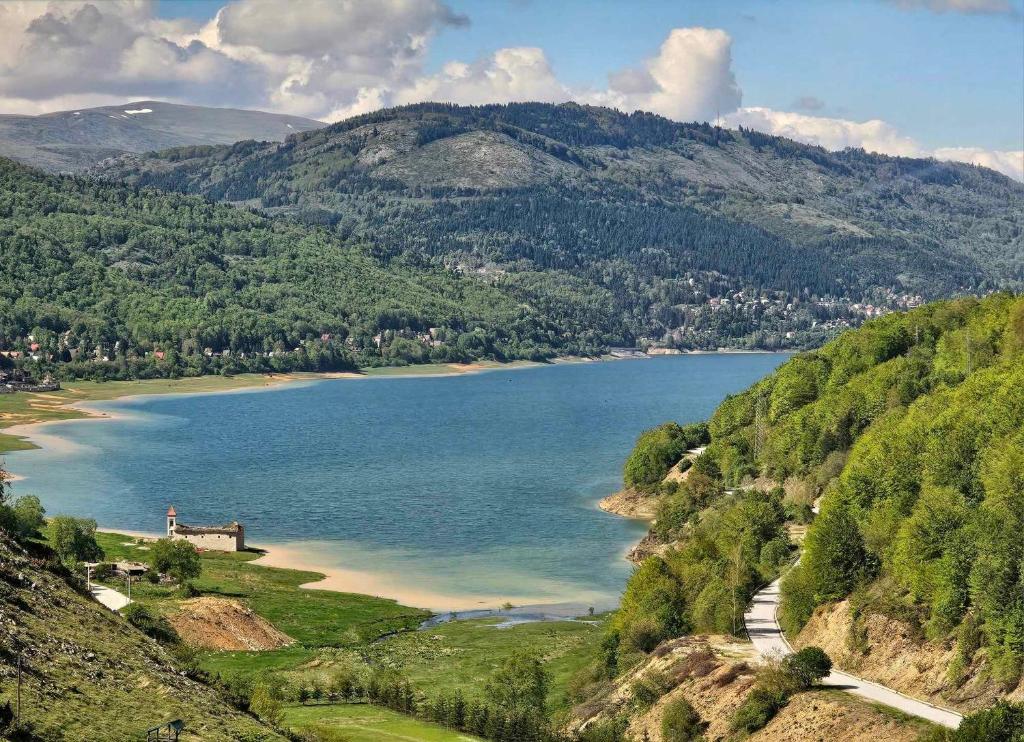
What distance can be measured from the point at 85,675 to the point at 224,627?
3426 centimetres

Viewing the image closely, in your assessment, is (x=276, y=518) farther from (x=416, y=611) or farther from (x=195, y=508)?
(x=416, y=611)

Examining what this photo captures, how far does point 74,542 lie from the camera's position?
275 feet

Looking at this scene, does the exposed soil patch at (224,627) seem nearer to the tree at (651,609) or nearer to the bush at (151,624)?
the bush at (151,624)

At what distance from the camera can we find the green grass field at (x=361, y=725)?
167 feet

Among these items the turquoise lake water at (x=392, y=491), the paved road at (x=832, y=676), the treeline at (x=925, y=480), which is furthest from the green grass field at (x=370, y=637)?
the treeline at (x=925, y=480)

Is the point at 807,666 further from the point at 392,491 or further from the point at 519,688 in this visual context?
the point at 392,491

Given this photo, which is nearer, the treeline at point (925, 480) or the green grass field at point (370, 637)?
the treeline at point (925, 480)

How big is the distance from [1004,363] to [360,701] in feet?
161

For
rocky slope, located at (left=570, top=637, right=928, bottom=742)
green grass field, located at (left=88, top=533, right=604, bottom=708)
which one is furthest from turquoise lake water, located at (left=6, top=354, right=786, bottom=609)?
rocky slope, located at (left=570, top=637, right=928, bottom=742)

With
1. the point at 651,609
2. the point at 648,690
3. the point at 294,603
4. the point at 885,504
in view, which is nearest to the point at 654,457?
the point at 294,603

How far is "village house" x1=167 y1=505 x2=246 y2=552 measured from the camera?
101 m

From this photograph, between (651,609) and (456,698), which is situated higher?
(651,609)

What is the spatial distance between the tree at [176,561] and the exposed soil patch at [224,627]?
7.31 metres

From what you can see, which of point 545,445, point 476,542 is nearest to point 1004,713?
point 476,542
